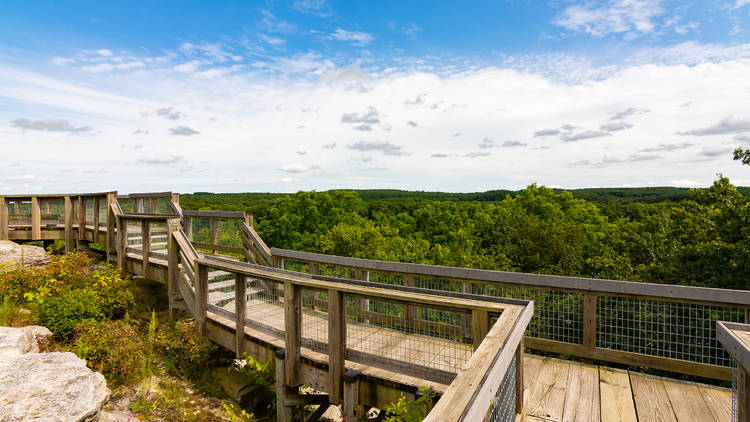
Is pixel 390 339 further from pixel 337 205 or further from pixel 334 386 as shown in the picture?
pixel 337 205

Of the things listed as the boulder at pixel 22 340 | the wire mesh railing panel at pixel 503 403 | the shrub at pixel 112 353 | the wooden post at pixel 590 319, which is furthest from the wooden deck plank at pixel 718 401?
the boulder at pixel 22 340

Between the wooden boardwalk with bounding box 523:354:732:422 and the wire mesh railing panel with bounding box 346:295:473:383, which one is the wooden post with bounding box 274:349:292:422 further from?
the wooden boardwalk with bounding box 523:354:732:422

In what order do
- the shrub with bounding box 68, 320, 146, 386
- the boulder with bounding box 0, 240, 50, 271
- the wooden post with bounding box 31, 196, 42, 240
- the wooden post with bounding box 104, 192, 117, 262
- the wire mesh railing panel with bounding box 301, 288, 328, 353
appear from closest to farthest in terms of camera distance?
the wire mesh railing panel with bounding box 301, 288, 328, 353, the shrub with bounding box 68, 320, 146, 386, the boulder with bounding box 0, 240, 50, 271, the wooden post with bounding box 104, 192, 117, 262, the wooden post with bounding box 31, 196, 42, 240

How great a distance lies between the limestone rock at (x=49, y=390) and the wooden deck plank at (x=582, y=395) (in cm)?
520

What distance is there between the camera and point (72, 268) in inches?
364

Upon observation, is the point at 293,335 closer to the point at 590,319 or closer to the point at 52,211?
the point at 590,319

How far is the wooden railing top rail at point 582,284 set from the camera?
3828mm

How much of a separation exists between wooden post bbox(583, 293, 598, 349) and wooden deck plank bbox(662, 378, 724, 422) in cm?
73

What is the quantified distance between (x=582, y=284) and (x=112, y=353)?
695 centimetres

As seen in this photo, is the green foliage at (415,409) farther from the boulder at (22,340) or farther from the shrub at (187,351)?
the boulder at (22,340)

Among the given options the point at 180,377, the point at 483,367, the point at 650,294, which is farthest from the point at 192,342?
the point at 650,294

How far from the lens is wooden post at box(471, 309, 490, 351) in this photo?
321 centimetres

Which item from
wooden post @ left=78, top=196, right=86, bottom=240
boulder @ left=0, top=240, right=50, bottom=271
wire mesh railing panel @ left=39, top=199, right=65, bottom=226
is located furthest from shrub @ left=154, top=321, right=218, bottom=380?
wire mesh railing panel @ left=39, top=199, right=65, bottom=226

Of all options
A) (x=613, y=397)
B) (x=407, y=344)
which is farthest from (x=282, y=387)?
(x=613, y=397)
